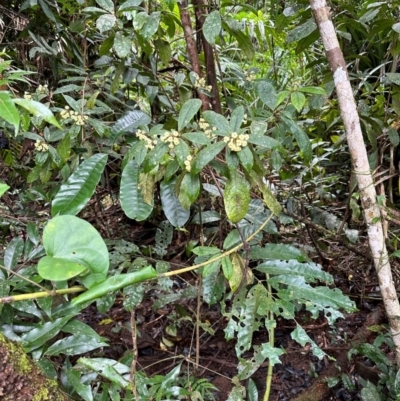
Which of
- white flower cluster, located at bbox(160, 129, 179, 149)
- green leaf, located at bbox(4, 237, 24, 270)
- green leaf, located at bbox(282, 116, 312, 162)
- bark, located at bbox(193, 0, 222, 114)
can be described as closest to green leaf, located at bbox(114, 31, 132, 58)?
bark, located at bbox(193, 0, 222, 114)

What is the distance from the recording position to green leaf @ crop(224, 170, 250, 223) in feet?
2.98

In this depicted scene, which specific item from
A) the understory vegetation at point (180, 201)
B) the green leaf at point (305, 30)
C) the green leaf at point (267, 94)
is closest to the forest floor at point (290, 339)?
the understory vegetation at point (180, 201)

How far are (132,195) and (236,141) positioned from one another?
34 cm

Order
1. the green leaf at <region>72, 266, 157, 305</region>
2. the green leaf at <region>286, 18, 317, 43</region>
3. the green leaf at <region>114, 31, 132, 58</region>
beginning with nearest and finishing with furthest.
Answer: the green leaf at <region>72, 266, 157, 305</region>
the green leaf at <region>114, 31, 132, 58</region>
the green leaf at <region>286, 18, 317, 43</region>

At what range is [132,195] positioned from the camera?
1062mm

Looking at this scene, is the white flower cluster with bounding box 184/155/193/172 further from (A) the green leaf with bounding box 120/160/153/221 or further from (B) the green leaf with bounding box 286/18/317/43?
(B) the green leaf with bounding box 286/18/317/43

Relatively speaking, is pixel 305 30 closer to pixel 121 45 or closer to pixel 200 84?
pixel 200 84

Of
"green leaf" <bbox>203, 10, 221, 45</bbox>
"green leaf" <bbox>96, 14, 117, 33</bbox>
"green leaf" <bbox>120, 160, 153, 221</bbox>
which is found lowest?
"green leaf" <bbox>120, 160, 153, 221</bbox>

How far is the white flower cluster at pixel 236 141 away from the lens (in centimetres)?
87

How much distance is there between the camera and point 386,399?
3.71 ft

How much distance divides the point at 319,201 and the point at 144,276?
4.53 ft

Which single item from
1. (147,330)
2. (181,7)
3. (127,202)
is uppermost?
(181,7)

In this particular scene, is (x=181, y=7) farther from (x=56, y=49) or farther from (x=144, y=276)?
(x=144, y=276)

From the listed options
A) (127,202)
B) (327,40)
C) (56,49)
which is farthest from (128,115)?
(56,49)
